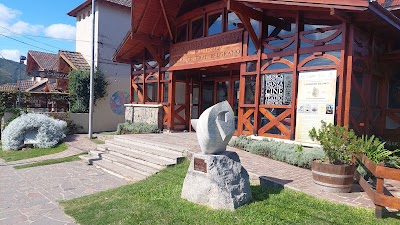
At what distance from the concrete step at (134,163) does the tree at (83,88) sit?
7.74 meters

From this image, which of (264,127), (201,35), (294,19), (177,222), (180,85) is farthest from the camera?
(180,85)

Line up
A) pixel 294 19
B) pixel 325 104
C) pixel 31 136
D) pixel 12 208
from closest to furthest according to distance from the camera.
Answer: pixel 12 208 → pixel 325 104 → pixel 294 19 → pixel 31 136

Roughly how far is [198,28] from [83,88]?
8406 millimetres

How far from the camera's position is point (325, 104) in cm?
722

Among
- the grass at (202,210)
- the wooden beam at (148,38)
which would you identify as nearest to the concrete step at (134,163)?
the grass at (202,210)

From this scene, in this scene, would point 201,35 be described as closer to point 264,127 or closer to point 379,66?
point 264,127

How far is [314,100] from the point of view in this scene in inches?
292

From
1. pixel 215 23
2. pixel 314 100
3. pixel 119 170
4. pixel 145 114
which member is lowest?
pixel 119 170

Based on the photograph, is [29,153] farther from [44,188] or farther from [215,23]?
[215,23]

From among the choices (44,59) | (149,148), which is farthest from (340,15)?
(44,59)

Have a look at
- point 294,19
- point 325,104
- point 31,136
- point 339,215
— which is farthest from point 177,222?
point 31,136

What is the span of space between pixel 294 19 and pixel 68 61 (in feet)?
48.2

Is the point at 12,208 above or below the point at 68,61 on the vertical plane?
below

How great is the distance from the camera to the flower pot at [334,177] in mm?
5145
